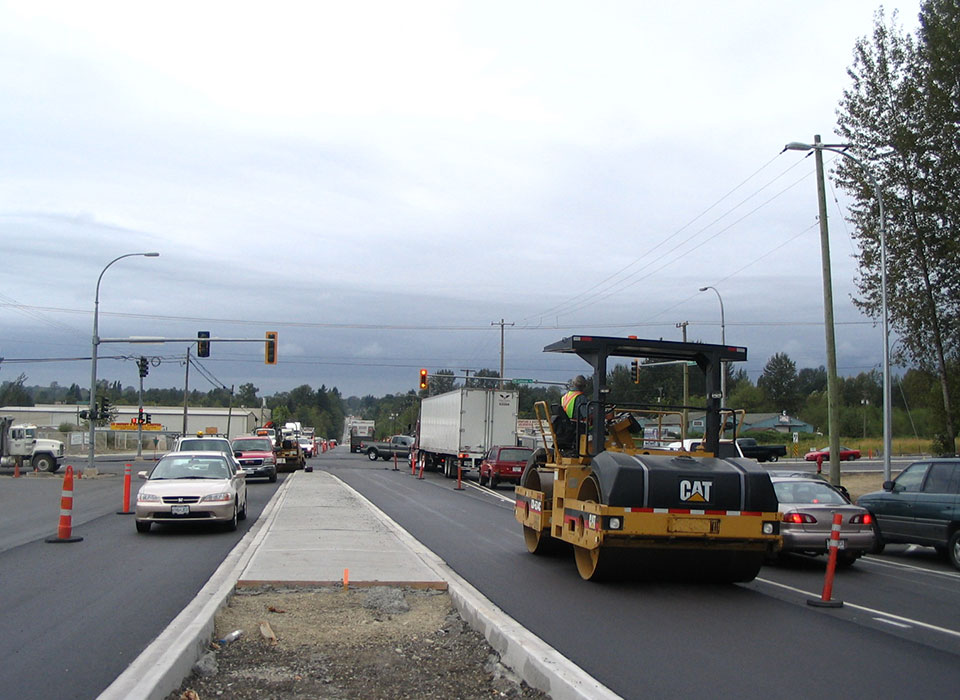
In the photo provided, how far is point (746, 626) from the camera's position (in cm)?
866

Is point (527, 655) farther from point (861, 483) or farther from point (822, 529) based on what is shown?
point (861, 483)

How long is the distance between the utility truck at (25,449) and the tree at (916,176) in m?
34.8

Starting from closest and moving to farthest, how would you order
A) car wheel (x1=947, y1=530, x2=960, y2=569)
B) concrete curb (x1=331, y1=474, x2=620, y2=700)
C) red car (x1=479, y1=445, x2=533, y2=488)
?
concrete curb (x1=331, y1=474, x2=620, y2=700) → car wheel (x1=947, y1=530, x2=960, y2=569) → red car (x1=479, y1=445, x2=533, y2=488)

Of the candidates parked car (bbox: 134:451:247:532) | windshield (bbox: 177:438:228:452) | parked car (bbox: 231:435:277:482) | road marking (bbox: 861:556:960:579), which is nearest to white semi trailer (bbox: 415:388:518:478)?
parked car (bbox: 231:435:277:482)

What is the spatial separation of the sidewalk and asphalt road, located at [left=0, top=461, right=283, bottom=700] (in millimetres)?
370

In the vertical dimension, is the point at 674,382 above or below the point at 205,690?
above

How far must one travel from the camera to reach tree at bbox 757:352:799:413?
151 m

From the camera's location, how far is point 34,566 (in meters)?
11.8

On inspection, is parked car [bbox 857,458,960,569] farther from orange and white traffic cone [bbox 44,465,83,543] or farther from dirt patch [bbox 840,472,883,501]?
dirt patch [bbox 840,472,883,501]

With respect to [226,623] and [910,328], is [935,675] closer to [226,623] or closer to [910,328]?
[226,623]

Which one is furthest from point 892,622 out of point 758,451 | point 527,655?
point 758,451

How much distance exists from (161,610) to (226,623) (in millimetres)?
1284

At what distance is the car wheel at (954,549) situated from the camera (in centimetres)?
1409

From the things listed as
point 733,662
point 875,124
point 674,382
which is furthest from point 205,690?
point 674,382
